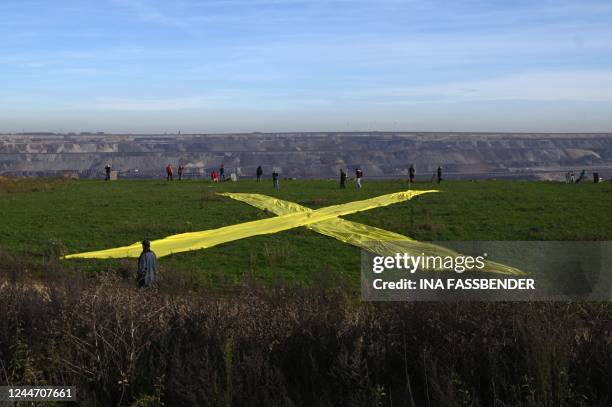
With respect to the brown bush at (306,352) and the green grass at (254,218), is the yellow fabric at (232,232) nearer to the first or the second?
the green grass at (254,218)

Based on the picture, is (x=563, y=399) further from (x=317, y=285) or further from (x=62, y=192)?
(x=62, y=192)

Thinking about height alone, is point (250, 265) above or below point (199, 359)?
below

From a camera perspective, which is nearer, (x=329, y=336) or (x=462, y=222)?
(x=329, y=336)

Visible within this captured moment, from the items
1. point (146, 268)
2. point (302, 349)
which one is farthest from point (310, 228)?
point (302, 349)

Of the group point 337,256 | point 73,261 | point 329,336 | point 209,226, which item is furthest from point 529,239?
→ point 329,336

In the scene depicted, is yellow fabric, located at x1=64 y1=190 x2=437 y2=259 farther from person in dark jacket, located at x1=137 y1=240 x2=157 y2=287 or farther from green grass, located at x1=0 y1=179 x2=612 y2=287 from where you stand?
person in dark jacket, located at x1=137 y1=240 x2=157 y2=287

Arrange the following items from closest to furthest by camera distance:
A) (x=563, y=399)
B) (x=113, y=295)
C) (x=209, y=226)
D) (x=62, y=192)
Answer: (x=563, y=399) < (x=113, y=295) < (x=209, y=226) < (x=62, y=192)
